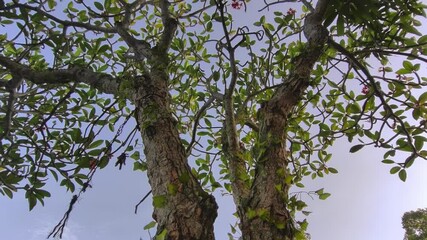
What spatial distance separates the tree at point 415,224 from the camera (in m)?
8.07

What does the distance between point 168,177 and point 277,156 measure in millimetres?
485

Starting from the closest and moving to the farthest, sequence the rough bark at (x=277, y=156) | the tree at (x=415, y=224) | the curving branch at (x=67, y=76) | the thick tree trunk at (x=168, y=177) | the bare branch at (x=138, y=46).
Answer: the thick tree trunk at (x=168, y=177) → the rough bark at (x=277, y=156) → the curving branch at (x=67, y=76) → the bare branch at (x=138, y=46) → the tree at (x=415, y=224)

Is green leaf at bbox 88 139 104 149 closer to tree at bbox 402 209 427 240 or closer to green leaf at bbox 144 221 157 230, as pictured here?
green leaf at bbox 144 221 157 230

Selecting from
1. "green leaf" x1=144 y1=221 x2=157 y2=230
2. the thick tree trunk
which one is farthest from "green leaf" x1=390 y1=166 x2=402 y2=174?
"green leaf" x1=144 y1=221 x2=157 y2=230

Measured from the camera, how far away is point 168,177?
1293 mm

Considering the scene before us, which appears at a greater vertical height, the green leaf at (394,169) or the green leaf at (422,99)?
the green leaf at (422,99)

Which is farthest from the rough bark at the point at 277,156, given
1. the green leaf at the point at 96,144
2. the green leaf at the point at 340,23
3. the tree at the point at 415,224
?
the tree at the point at 415,224

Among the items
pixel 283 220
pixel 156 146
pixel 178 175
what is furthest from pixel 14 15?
pixel 283 220

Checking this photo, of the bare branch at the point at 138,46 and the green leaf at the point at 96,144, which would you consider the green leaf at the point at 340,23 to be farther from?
the green leaf at the point at 96,144

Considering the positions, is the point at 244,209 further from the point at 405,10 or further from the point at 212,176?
the point at 405,10

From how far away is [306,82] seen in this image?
1730 mm

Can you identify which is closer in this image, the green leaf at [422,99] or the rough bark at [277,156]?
the rough bark at [277,156]

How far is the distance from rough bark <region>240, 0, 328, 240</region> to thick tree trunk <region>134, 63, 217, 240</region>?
7.5 inches

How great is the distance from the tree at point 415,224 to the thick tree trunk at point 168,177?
8.25 metres
